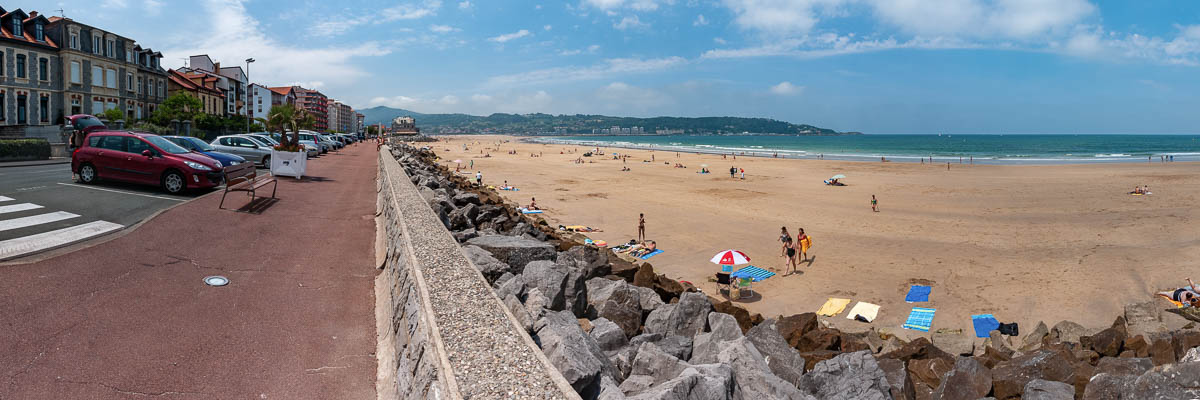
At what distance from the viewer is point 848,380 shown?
18.4 feet

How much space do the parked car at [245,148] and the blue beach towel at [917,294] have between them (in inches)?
871

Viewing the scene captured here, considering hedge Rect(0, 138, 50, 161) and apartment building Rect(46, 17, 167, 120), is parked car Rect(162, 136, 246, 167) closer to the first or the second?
hedge Rect(0, 138, 50, 161)

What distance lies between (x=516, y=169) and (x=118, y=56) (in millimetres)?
30636

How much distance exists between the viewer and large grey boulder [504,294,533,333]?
5302mm

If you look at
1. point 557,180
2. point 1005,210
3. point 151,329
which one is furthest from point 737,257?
point 557,180

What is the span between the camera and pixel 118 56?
1780 inches

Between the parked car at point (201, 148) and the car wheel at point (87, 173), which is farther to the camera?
the parked car at point (201, 148)

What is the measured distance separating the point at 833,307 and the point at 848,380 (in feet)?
22.1

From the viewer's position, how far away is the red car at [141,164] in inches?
510

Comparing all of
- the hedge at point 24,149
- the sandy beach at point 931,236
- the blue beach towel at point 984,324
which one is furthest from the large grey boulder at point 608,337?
the hedge at point 24,149

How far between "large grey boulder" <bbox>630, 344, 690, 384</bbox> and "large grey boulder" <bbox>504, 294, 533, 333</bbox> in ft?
3.22

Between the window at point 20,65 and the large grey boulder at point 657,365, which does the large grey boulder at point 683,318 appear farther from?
the window at point 20,65

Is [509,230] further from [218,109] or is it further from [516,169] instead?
[218,109]

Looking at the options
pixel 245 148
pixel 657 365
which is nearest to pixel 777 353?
pixel 657 365
